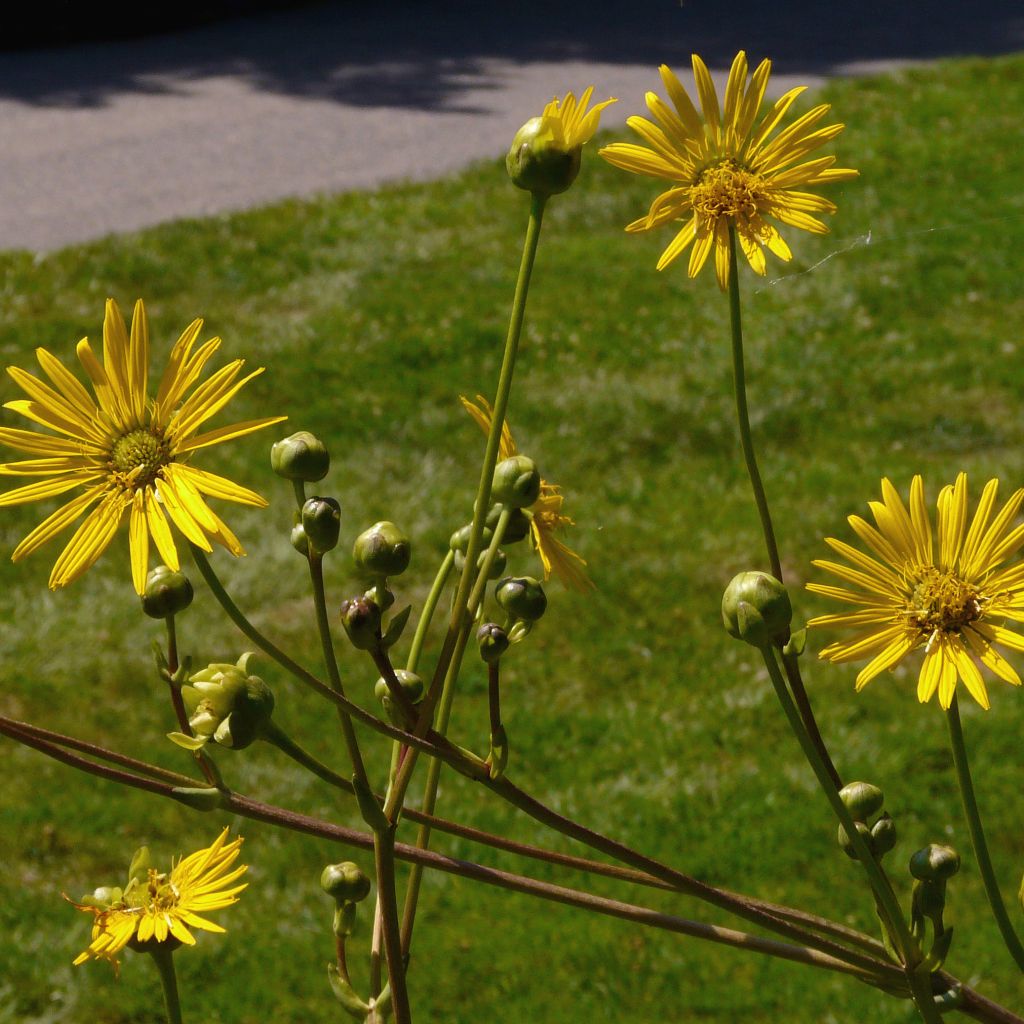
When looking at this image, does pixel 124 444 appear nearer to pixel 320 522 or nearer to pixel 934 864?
pixel 320 522

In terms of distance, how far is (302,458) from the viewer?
2.77ft

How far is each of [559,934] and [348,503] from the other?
1666 mm

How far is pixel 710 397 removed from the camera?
4.93m

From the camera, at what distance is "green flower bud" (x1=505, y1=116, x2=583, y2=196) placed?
810 millimetres

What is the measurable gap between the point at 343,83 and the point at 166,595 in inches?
346

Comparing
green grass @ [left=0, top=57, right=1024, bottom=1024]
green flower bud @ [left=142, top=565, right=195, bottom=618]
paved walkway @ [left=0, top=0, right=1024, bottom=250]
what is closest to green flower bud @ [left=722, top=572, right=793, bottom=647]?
green flower bud @ [left=142, top=565, right=195, bottom=618]

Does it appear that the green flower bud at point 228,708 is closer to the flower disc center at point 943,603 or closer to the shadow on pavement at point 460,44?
the flower disc center at point 943,603

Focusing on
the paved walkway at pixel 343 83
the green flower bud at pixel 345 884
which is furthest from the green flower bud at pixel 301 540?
the paved walkway at pixel 343 83

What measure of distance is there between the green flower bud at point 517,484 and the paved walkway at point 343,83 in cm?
589

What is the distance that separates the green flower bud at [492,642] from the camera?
0.79 m

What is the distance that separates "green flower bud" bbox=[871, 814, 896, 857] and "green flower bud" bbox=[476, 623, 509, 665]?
0.22 m

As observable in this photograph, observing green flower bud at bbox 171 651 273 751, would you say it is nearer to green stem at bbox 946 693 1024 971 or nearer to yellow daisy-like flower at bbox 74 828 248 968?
yellow daisy-like flower at bbox 74 828 248 968

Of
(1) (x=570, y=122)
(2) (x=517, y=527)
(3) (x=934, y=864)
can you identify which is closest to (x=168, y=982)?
(2) (x=517, y=527)

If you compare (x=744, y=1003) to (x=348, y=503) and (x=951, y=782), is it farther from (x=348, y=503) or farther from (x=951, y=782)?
(x=348, y=503)
